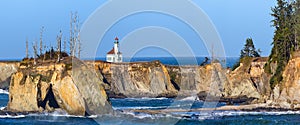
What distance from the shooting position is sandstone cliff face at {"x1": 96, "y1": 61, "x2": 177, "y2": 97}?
110125 mm

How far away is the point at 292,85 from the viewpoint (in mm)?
76688

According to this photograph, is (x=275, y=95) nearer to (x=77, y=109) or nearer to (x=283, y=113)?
(x=283, y=113)

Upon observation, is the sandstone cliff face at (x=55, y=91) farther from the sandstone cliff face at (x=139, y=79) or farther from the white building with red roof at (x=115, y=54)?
the white building with red roof at (x=115, y=54)

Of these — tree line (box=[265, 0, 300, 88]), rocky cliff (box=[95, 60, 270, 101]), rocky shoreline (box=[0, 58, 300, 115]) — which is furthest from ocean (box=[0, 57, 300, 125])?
rocky cliff (box=[95, 60, 270, 101])

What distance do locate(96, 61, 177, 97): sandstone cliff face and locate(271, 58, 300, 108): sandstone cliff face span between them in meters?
33.4

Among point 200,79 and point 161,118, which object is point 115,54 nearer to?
point 200,79

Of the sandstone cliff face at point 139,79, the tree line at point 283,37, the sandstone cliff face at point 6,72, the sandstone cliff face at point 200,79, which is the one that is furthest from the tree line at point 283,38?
the sandstone cliff face at point 6,72

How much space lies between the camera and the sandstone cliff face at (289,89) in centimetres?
7569

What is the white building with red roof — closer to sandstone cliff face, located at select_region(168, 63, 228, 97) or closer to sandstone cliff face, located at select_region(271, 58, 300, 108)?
sandstone cliff face, located at select_region(168, 63, 228, 97)

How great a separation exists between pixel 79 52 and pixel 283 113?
30196 millimetres

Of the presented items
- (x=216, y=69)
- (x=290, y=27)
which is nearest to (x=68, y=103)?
(x=290, y=27)

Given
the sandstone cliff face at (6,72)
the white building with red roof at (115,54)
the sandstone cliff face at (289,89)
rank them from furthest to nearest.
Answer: the sandstone cliff face at (6,72) < the white building with red roof at (115,54) < the sandstone cliff face at (289,89)

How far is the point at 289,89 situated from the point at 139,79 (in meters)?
39.4

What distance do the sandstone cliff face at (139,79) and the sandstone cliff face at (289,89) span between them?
110ft
